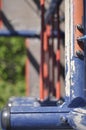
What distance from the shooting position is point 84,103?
7.87 ft

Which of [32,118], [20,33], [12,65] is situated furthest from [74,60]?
[12,65]

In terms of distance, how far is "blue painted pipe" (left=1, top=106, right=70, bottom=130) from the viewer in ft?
7.63

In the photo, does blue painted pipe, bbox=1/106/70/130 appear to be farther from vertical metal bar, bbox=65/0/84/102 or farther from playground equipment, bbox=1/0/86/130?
vertical metal bar, bbox=65/0/84/102

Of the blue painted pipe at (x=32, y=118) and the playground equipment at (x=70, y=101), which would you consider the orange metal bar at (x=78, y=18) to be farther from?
the blue painted pipe at (x=32, y=118)

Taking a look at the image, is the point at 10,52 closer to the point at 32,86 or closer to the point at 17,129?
the point at 32,86

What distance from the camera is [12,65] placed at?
34.9ft

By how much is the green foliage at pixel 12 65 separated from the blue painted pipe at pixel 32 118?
7.18 meters

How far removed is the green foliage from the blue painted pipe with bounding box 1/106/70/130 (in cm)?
718

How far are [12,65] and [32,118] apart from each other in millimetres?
8323

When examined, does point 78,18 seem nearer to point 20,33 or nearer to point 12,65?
point 20,33

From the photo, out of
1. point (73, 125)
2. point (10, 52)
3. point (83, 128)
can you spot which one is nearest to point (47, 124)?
point (73, 125)

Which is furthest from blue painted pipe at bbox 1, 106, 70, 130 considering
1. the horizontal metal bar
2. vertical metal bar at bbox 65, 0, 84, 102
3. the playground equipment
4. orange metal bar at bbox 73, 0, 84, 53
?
the horizontal metal bar

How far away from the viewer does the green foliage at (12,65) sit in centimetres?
985

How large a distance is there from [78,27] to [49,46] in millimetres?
3091
